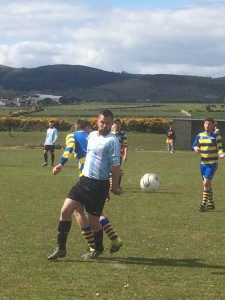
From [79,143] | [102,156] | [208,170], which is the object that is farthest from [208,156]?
[102,156]

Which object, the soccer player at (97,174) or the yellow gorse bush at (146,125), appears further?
the yellow gorse bush at (146,125)

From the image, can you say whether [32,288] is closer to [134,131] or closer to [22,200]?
[22,200]

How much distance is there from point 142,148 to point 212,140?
35.6 meters

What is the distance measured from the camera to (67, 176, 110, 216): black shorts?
920 cm

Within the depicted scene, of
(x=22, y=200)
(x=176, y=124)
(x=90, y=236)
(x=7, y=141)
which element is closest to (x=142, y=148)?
(x=176, y=124)

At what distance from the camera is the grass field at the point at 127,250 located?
25.2ft

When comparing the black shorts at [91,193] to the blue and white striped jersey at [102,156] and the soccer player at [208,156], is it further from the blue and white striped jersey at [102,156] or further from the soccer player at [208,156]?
the soccer player at [208,156]

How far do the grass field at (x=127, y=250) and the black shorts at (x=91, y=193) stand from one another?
853 millimetres

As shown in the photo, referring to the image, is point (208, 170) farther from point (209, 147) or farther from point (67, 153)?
point (67, 153)

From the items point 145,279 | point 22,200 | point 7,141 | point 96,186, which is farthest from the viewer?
point 7,141

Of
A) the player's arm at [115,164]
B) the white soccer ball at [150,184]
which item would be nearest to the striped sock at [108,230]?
the player's arm at [115,164]

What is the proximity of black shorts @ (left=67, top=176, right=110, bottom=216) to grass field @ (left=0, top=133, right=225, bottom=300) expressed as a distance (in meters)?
0.85

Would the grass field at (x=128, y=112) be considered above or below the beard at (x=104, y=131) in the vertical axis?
below

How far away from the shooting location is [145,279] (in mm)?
8250
